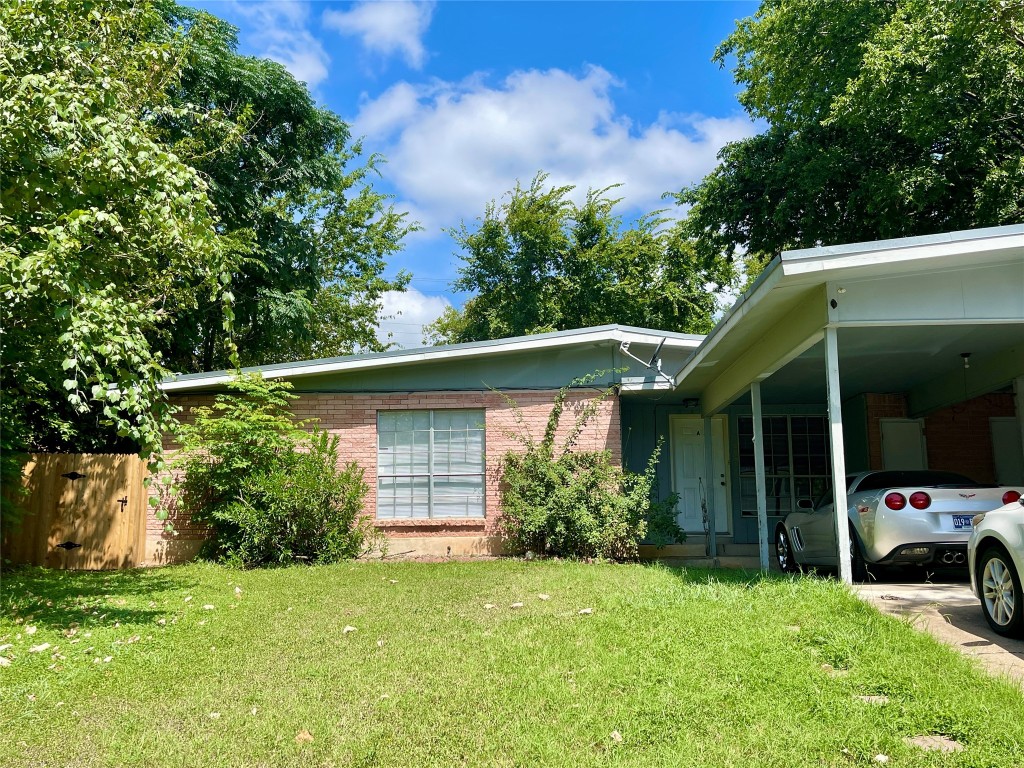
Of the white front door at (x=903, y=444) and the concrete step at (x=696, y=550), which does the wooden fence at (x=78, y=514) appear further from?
the white front door at (x=903, y=444)

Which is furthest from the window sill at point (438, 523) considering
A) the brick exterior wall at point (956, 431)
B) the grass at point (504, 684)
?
the brick exterior wall at point (956, 431)

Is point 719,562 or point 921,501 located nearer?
point 921,501

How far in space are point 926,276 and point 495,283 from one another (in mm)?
22693

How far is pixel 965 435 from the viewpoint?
13.6m

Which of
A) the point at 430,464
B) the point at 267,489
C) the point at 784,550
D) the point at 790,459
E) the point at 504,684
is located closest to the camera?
the point at 504,684

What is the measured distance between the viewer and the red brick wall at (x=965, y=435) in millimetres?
13516

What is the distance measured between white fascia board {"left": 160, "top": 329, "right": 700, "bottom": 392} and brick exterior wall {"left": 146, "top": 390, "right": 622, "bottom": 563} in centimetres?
65

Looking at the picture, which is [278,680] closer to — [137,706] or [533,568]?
[137,706]

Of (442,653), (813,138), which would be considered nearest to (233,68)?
(813,138)

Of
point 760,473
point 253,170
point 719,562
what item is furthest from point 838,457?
point 253,170

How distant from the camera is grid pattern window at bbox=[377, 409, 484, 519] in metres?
12.7

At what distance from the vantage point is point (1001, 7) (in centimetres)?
1150

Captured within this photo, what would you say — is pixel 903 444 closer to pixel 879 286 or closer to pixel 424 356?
pixel 879 286

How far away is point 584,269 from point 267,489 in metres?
19.4
